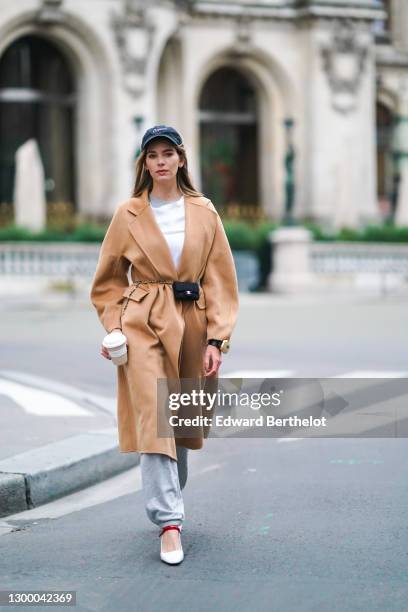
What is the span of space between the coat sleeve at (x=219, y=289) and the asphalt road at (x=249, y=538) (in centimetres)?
102

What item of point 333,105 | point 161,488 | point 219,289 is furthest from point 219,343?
point 333,105

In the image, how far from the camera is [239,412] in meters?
5.82

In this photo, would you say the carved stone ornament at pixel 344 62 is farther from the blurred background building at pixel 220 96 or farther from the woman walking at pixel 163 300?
the woman walking at pixel 163 300

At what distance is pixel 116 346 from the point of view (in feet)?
17.3

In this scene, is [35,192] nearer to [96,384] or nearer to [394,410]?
[96,384]

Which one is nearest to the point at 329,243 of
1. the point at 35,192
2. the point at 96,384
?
the point at 35,192

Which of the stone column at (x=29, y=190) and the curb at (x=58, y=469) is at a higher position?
the stone column at (x=29, y=190)

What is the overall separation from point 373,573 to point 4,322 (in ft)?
46.0

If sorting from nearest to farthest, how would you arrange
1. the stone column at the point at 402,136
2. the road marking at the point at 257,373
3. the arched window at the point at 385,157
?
the road marking at the point at 257,373 → the stone column at the point at 402,136 → the arched window at the point at 385,157

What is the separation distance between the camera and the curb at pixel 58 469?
6336 millimetres

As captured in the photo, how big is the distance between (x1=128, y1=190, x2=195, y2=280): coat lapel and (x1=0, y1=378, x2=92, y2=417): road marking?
12.1ft

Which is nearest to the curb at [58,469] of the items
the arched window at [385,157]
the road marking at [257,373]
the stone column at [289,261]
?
the road marking at [257,373]

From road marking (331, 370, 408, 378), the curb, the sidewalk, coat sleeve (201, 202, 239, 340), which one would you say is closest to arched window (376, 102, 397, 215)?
road marking (331, 370, 408, 378)

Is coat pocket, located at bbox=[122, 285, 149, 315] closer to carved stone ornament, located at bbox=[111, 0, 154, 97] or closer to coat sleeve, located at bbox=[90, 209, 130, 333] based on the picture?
coat sleeve, located at bbox=[90, 209, 130, 333]
